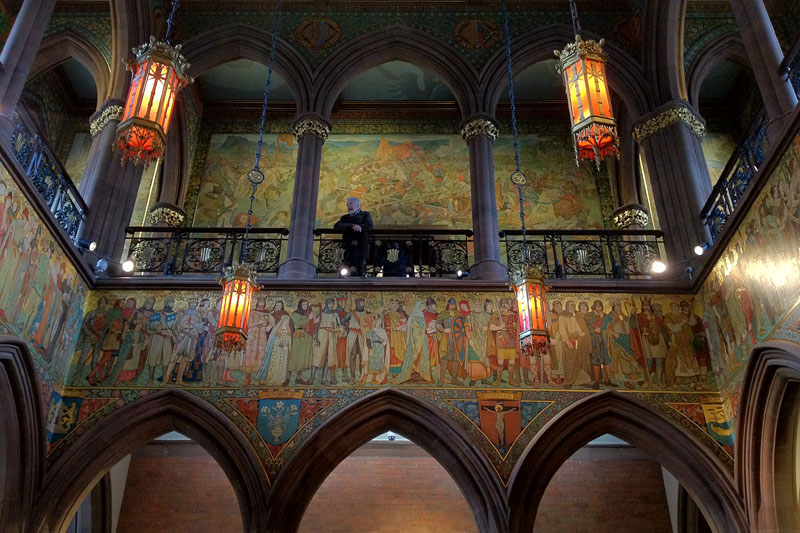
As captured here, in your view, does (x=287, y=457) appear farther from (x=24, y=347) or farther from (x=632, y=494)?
(x=632, y=494)

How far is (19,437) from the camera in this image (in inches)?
320

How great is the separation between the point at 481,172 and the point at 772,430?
17.3 feet

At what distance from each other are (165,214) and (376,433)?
631cm

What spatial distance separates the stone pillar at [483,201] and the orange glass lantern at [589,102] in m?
3.40

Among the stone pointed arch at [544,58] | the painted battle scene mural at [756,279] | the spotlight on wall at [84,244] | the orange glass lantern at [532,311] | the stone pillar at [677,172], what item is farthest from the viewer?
the stone pointed arch at [544,58]

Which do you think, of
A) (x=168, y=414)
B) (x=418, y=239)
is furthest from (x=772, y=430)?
(x=168, y=414)

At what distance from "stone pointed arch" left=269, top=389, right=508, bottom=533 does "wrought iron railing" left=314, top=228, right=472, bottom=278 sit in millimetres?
2204

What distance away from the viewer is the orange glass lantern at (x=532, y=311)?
26.1ft

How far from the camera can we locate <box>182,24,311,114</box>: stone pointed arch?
456 inches

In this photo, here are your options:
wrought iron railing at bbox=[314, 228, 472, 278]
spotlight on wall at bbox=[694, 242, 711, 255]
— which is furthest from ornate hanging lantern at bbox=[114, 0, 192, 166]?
spotlight on wall at bbox=[694, 242, 711, 255]

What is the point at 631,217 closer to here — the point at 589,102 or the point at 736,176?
the point at 736,176

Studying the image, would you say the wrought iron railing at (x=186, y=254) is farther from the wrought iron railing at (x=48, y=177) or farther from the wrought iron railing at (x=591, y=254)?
the wrought iron railing at (x=591, y=254)

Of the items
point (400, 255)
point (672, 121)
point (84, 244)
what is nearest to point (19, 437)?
point (84, 244)

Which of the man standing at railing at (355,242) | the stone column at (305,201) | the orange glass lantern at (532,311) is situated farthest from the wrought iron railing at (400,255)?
the orange glass lantern at (532,311)
